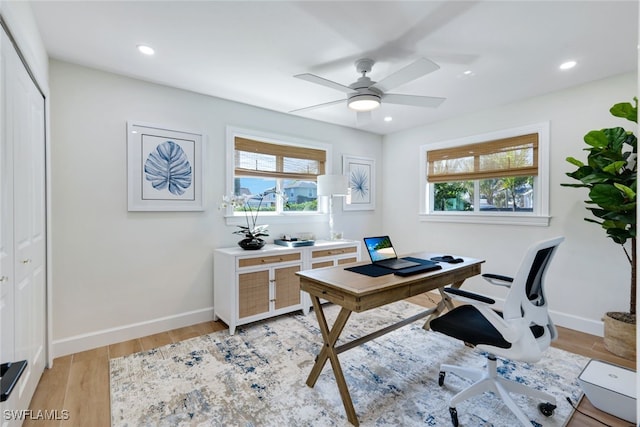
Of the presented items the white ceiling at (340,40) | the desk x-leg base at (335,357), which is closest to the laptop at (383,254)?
the desk x-leg base at (335,357)

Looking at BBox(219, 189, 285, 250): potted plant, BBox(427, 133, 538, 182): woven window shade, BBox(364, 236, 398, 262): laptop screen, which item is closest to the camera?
BBox(364, 236, 398, 262): laptop screen

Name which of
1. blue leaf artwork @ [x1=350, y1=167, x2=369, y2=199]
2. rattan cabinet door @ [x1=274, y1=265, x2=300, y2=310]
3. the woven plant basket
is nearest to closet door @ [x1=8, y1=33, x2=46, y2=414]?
rattan cabinet door @ [x1=274, y1=265, x2=300, y2=310]

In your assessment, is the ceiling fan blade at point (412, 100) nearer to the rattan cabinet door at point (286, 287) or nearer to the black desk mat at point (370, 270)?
the black desk mat at point (370, 270)

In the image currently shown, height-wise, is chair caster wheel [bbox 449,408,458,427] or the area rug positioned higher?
chair caster wheel [bbox 449,408,458,427]

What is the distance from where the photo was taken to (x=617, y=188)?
2389 millimetres

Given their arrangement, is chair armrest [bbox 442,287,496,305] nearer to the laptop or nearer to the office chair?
the office chair

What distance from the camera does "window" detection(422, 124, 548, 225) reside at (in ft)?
11.1

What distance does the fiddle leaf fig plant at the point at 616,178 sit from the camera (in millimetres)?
2400

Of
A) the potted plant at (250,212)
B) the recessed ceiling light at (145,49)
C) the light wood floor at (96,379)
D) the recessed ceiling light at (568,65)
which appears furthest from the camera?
the potted plant at (250,212)

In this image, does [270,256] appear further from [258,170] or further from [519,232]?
[519,232]

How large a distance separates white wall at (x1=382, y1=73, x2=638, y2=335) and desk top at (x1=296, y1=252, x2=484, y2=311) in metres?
1.61

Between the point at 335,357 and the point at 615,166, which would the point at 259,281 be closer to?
the point at 335,357

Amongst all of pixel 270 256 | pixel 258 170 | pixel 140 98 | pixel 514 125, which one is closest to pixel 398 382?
pixel 270 256

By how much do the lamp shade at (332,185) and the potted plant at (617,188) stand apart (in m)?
2.35
